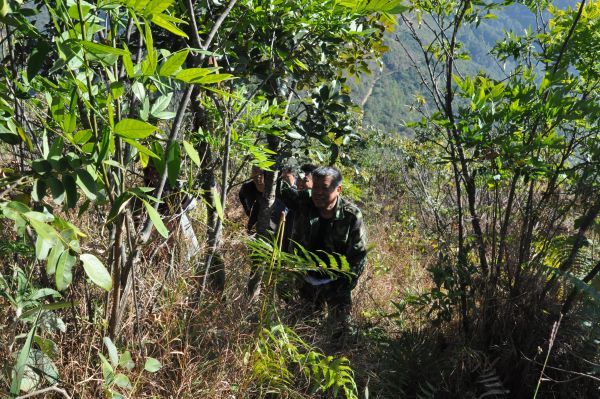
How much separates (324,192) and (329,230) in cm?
32

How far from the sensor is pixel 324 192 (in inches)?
139

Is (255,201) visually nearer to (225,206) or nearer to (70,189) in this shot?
(225,206)

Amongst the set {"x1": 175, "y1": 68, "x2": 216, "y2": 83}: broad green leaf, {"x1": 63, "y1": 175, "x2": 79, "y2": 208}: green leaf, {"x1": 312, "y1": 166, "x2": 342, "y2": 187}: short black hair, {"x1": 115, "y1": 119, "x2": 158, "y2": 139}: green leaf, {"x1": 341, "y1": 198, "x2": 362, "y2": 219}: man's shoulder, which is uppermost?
{"x1": 175, "y1": 68, "x2": 216, "y2": 83}: broad green leaf

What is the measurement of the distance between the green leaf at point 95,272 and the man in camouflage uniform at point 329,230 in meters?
2.44

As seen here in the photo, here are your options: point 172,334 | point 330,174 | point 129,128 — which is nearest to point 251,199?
point 330,174

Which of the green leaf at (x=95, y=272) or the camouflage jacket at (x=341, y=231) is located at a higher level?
the green leaf at (x=95, y=272)

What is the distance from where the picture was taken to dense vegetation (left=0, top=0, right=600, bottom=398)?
3.84 feet

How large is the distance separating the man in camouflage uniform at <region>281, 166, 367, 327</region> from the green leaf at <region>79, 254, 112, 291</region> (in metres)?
2.44

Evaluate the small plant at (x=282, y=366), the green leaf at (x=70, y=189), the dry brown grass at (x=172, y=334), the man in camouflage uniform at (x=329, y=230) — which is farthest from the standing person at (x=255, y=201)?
the green leaf at (x=70, y=189)

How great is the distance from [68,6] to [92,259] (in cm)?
58

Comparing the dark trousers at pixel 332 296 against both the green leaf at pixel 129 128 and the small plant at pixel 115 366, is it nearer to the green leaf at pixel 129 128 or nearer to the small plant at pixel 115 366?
the small plant at pixel 115 366

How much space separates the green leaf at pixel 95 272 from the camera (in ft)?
3.36

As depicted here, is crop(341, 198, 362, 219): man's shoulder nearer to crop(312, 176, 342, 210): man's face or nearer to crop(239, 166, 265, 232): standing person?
crop(312, 176, 342, 210): man's face

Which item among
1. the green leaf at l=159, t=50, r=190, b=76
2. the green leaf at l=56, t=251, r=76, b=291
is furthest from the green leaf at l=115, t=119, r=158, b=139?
the green leaf at l=56, t=251, r=76, b=291
